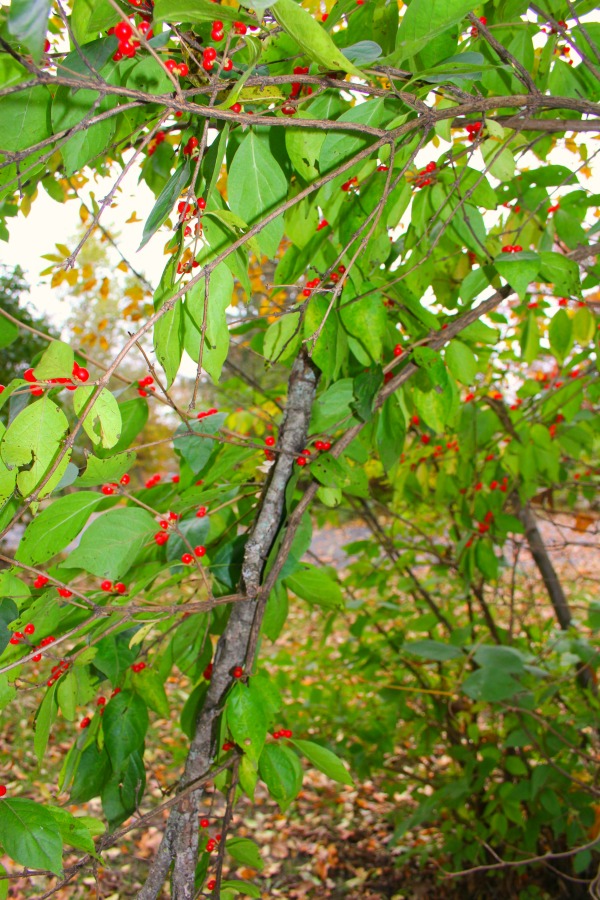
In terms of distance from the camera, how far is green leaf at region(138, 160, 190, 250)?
723 millimetres

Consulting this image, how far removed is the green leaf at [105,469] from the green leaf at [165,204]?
0.31 m

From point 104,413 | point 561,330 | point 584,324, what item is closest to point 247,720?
point 104,413

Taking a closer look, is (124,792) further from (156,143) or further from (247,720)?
(156,143)

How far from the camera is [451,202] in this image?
123cm

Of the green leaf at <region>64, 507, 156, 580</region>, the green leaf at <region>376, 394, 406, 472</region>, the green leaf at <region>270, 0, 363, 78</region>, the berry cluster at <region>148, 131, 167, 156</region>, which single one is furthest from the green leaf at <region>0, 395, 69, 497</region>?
the berry cluster at <region>148, 131, 167, 156</region>

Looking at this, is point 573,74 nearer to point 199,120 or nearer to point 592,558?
point 199,120

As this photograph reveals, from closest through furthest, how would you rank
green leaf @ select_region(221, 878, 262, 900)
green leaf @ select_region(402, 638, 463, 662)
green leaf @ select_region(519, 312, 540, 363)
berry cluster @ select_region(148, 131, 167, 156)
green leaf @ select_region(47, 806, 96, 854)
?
green leaf @ select_region(47, 806, 96, 854), green leaf @ select_region(221, 878, 262, 900), berry cluster @ select_region(148, 131, 167, 156), green leaf @ select_region(519, 312, 540, 363), green leaf @ select_region(402, 638, 463, 662)

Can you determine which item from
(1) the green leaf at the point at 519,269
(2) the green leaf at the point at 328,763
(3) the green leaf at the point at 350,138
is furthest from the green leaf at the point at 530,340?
(2) the green leaf at the point at 328,763

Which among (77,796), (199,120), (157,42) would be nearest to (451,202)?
(199,120)

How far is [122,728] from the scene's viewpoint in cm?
106

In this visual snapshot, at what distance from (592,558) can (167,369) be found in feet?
26.8

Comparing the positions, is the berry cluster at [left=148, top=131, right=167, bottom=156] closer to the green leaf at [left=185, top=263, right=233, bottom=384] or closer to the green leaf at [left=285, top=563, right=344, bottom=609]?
the green leaf at [left=185, top=263, right=233, bottom=384]

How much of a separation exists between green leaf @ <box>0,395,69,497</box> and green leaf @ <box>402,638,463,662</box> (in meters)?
1.51

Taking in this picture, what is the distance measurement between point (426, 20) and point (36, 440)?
2.07 feet
